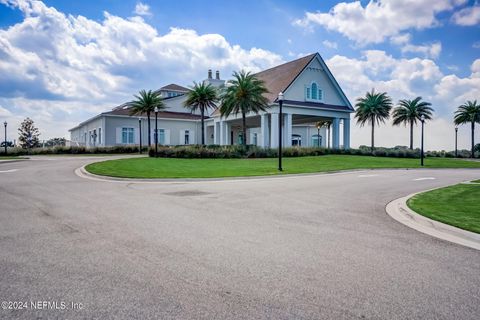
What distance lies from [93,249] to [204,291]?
2.37m

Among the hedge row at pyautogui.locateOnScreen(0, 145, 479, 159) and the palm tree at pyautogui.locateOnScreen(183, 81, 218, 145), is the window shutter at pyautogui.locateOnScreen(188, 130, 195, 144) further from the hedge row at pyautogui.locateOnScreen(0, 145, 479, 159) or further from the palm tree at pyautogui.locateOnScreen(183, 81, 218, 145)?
the palm tree at pyautogui.locateOnScreen(183, 81, 218, 145)

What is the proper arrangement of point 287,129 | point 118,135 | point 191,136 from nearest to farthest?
point 287,129, point 118,135, point 191,136

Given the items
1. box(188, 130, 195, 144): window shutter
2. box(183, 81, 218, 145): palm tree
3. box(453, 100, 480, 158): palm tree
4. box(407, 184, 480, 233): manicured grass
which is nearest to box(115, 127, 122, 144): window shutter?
box(188, 130, 195, 144): window shutter

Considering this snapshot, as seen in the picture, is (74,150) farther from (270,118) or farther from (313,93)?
(313,93)

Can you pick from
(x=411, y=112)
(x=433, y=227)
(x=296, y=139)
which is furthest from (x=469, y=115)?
(x=433, y=227)

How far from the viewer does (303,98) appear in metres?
35.8

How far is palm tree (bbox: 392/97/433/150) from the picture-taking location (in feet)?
168

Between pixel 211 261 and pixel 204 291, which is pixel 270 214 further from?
pixel 204 291

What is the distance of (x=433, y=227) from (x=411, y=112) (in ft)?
168

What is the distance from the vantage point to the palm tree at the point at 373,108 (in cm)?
4756

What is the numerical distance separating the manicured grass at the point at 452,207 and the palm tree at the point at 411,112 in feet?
147

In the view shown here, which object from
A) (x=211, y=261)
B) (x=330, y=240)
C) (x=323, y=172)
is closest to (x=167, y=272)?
(x=211, y=261)

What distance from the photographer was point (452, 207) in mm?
8539

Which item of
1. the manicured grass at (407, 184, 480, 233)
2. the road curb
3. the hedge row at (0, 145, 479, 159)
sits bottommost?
the road curb
